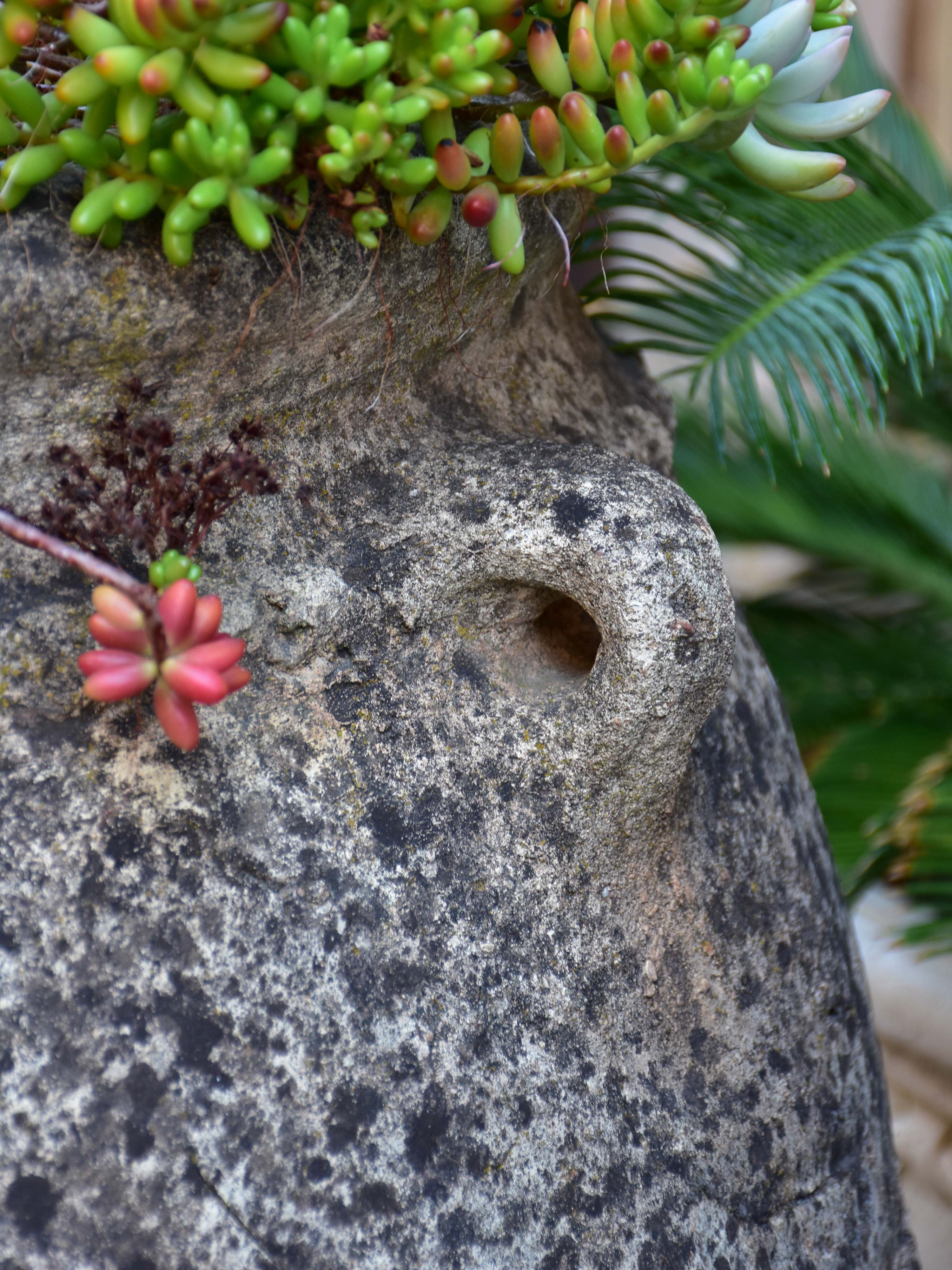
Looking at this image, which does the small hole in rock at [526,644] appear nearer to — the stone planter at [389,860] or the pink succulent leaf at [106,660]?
the stone planter at [389,860]

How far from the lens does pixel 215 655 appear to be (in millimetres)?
431

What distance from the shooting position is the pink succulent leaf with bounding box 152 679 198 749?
45 centimetres

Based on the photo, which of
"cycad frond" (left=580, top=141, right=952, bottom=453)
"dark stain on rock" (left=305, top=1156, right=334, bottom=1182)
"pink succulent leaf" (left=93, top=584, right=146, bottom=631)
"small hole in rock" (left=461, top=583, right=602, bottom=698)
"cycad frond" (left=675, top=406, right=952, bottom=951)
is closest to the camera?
"pink succulent leaf" (left=93, top=584, right=146, bottom=631)

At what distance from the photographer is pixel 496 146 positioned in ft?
1.67

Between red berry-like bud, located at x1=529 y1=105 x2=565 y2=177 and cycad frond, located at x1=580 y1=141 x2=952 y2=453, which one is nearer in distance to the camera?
red berry-like bud, located at x1=529 y1=105 x2=565 y2=177

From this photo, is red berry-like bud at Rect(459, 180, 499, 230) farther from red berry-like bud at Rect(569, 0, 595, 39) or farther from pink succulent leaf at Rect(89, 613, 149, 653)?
pink succulent leaf at Rect(89, 613, 149, 653)

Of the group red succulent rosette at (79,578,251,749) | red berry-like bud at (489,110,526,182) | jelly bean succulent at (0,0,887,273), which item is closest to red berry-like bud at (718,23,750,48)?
jelly bean succulent at (0,0,887,273)

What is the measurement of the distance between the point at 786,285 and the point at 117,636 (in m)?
0.73

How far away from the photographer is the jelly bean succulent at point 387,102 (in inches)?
17.7

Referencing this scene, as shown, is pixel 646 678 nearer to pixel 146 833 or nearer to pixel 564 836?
pixel 564 836

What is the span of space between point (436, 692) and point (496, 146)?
294 mm

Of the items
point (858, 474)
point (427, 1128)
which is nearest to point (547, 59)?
point (427, 1128)

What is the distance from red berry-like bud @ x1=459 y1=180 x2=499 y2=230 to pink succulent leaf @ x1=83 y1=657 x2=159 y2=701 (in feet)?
0.86

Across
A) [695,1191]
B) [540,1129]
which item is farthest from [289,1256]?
[695,1191]
